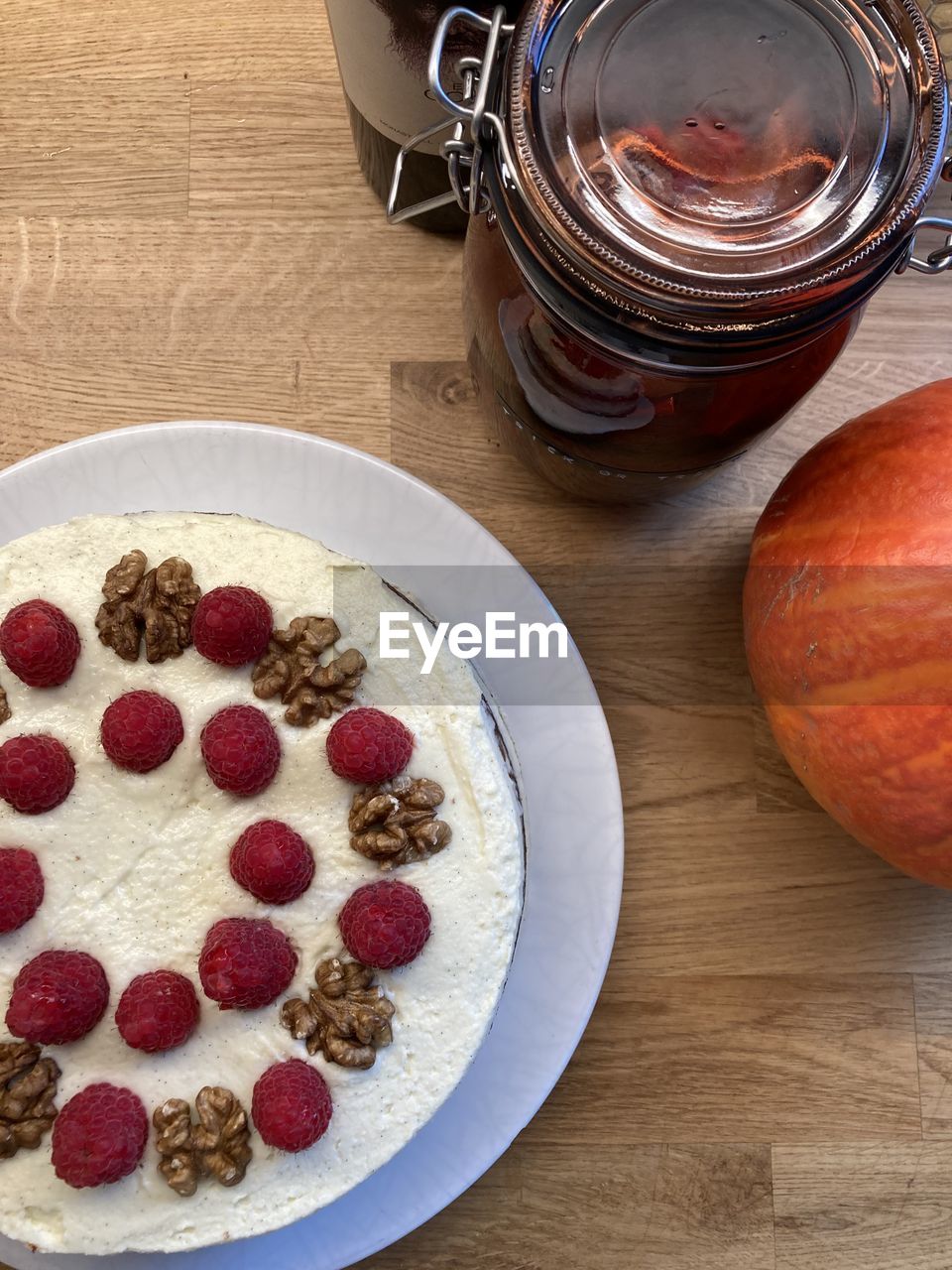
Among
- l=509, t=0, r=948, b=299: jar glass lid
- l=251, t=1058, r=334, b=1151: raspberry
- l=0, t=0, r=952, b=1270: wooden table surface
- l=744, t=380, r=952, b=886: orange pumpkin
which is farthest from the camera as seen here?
l=0, t=0, r=952, b=1270: wooden table surface

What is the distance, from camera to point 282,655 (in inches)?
44.5

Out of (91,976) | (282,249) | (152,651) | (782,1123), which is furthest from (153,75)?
(782,1123)

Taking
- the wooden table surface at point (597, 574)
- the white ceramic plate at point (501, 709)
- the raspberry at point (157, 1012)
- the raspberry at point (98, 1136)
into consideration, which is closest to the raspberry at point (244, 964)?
the raspberry at point (157, 1012)

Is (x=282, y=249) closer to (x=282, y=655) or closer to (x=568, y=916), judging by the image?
(x=282, y=655)

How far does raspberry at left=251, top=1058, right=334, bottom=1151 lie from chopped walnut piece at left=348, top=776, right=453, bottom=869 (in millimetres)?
220

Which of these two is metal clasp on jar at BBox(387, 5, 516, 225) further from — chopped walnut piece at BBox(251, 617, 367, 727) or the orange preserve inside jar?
chopped walnut piece at BBox(251, 617, 367, 727)

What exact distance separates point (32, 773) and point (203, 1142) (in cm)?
41

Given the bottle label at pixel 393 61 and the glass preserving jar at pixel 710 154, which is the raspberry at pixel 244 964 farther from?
the bottle label at pixel 393 61

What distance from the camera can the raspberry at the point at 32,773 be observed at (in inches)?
42.3

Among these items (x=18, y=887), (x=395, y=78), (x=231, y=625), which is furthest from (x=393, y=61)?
(x=18, y=887)

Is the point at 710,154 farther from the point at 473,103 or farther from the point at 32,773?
the point at 32,773

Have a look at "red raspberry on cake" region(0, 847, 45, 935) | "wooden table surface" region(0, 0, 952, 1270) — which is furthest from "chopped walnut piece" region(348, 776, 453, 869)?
"wooden table surface" region(0, 0, 952, 1270)

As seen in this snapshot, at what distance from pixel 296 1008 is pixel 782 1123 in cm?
78

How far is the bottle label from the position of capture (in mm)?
1089
